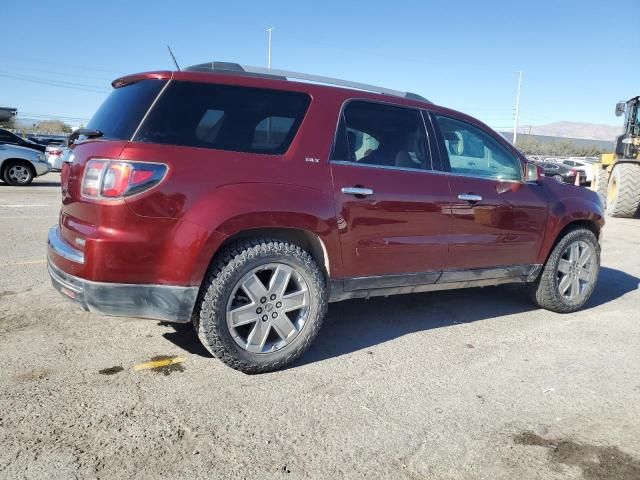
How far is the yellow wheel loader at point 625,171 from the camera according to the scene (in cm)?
1291

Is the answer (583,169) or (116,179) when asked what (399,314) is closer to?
(116,179)

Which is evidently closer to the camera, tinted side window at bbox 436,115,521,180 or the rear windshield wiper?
the rear windshield wiper

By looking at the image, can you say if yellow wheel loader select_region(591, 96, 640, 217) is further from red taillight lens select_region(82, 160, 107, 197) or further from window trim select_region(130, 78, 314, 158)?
red taillight lens select_region(82, 160, 107, 197)

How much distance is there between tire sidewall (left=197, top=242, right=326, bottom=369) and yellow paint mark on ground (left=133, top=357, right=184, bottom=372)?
39 cm

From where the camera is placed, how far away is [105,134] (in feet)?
10.3

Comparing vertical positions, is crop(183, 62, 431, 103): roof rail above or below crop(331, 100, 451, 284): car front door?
above

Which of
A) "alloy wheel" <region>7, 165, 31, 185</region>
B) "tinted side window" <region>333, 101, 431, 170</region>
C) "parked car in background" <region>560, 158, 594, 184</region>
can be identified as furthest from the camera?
"parked car in background" <region>560, 158, 594, 184</region>

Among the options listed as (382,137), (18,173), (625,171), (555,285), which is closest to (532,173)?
(555,285)

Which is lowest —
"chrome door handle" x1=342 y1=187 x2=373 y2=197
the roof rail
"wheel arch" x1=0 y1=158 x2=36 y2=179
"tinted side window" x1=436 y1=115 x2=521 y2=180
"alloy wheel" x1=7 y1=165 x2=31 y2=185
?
"alloy wheel" x1=7 y1=165 x2=31 y2=185

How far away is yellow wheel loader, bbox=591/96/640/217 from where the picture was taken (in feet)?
42.4

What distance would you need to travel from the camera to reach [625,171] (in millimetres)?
12914

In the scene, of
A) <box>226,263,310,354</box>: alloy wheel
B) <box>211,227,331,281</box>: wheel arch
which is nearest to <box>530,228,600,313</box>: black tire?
<box>211,227,331,281</box>: wheel arch

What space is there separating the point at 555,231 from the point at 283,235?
2.76 meters

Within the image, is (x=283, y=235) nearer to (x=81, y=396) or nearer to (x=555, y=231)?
(x=81, y=396)
